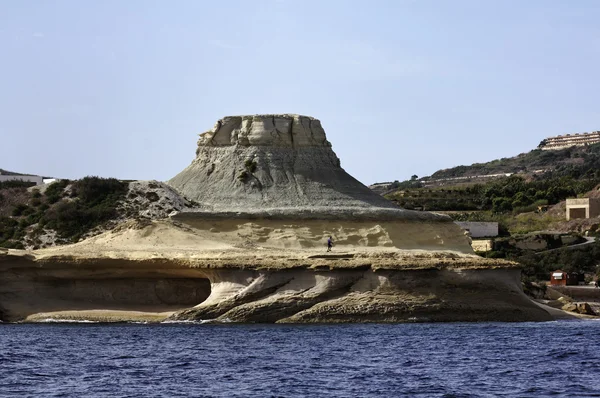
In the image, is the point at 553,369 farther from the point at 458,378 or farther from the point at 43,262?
the point at 43,262

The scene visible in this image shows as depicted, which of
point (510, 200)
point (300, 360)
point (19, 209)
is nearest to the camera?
point (300, 360)

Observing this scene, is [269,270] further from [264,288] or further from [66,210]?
[66,210]

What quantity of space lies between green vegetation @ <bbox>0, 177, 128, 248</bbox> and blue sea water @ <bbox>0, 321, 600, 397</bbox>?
13230mm

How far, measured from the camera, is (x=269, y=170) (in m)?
78.4

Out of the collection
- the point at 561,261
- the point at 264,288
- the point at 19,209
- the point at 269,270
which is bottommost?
the point at 264,288

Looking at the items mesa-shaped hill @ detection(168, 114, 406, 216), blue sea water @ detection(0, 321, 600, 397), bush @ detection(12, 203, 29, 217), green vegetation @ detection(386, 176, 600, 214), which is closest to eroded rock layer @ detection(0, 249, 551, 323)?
blue sea water @ detection(0, 321, 600, 397)

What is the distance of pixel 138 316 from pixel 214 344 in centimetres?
1452

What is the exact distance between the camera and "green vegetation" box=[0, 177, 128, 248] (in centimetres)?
7394

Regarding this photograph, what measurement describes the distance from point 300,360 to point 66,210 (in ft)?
107

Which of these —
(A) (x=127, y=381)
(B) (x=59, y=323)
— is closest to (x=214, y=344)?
(A) (x=127, y=381)

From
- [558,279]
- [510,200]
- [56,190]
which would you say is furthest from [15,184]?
[510,200]

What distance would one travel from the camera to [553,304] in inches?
2940

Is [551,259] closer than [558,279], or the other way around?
[558,279]

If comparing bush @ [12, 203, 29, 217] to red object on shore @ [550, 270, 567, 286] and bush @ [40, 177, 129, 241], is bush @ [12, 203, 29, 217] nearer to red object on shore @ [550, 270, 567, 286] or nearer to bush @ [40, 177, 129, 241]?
bush @ [40, 177, 129, 241]
